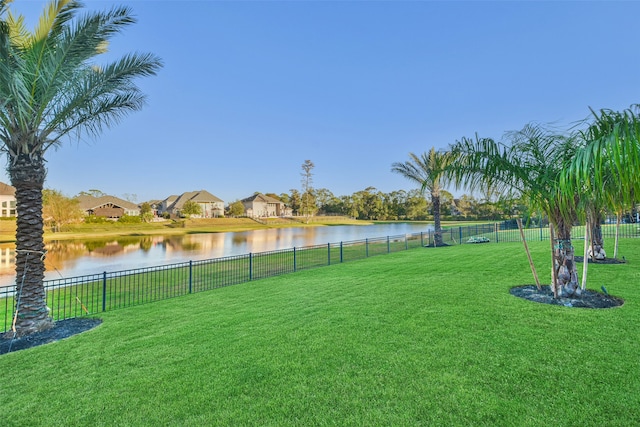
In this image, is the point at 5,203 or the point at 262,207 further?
the point at 262,207

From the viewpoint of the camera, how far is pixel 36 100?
210 inches

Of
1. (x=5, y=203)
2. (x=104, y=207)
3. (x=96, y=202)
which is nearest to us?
(x=5, y=203)

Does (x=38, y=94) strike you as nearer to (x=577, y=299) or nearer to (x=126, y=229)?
(x=577, y=299)

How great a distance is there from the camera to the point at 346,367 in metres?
3.42

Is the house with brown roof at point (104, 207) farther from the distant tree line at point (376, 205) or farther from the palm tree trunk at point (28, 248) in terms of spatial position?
the palm tree trunk at point (28, 248)

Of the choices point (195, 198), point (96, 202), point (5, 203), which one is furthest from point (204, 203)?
point (5, 203)

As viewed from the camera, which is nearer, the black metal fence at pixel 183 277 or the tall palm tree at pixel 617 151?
the tall palm tree at pixel 617 151

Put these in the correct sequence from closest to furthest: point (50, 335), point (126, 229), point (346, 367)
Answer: point (346, 367) → point (50, 335) → point (126, 229)

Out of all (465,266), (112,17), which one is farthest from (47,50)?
(465,266)

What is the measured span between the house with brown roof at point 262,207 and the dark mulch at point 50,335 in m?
83.9

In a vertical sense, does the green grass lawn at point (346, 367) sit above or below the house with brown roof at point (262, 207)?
below

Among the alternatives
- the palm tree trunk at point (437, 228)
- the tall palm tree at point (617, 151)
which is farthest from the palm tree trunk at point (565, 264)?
the palm tree trunk at point (437, 228)

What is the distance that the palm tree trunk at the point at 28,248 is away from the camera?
210 inches

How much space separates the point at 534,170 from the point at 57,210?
52338 millimetres
